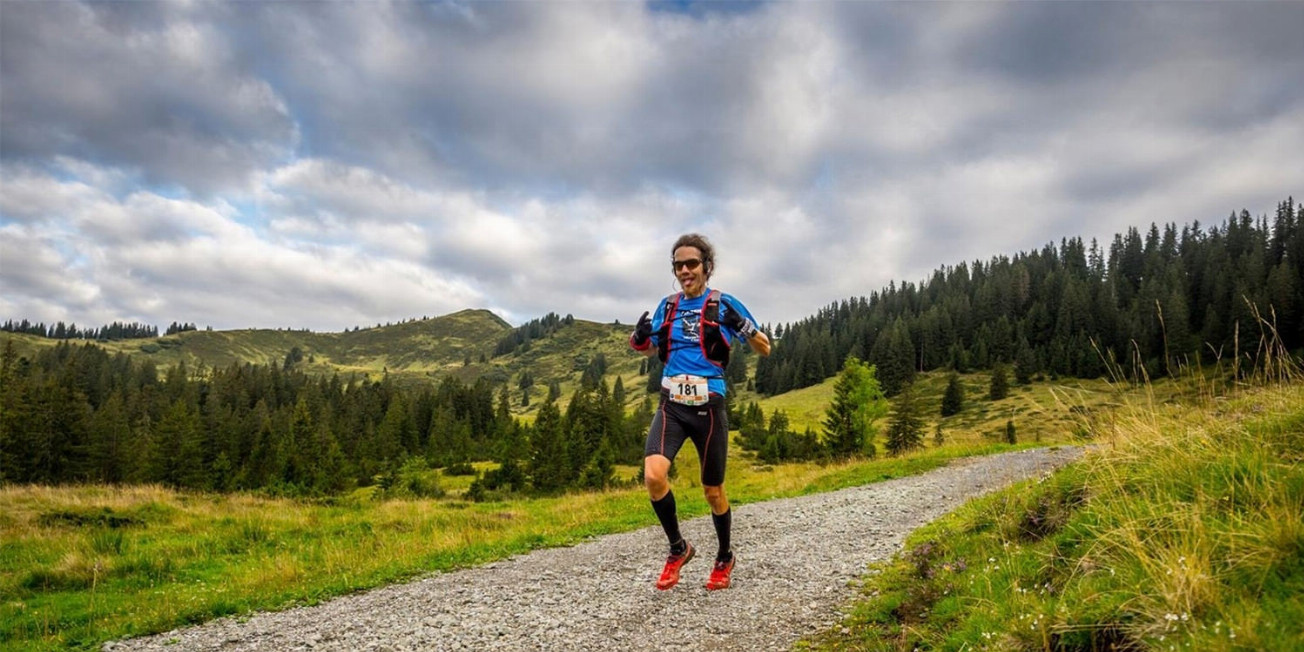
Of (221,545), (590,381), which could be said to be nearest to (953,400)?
(590,381)

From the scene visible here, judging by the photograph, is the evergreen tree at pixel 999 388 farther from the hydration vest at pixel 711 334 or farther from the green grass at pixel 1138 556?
the hydration vest at pixel 711 334

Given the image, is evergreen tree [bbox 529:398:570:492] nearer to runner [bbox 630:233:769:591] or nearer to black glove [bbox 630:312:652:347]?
runner [bbox 630:233:769:591]

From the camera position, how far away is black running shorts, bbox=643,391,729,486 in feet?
21.5

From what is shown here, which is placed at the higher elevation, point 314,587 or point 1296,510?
point 1296,510

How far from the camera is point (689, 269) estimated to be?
22.2 ft

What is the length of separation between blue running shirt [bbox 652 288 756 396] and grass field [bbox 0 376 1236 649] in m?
4.14

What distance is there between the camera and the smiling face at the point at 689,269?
22.2ft

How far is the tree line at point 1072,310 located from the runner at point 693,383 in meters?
88.9

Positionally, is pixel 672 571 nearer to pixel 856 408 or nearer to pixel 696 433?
pixel 696 433

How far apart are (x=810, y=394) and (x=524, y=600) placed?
132827 millimetres

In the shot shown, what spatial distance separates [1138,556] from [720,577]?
417cm

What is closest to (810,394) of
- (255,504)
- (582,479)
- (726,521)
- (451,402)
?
(451,402)

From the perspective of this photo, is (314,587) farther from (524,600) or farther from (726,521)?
(726,521)

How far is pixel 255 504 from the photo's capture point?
25.3 m
